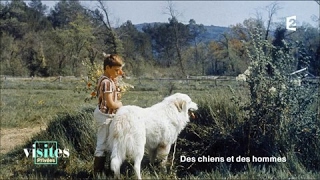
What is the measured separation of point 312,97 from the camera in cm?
520

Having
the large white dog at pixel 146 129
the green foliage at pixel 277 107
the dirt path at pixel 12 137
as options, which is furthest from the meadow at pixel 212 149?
the dirt path at pixel 12 137

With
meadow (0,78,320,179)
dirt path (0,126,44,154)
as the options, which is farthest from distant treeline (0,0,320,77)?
meadow (0,78,320,179)

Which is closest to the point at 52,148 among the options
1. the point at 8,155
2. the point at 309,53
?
the point at 8,155

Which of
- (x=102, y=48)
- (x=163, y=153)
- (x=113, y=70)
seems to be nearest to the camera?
(x=113, y=70)

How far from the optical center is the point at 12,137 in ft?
28.1

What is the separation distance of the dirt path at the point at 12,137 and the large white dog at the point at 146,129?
3.64 meters

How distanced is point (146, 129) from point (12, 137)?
513 cm

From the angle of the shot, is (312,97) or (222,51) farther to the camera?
(222,51)

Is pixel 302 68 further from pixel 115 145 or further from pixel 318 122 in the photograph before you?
pixel 115 145

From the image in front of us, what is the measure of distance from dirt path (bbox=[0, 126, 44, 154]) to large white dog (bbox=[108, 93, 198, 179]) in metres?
3.64

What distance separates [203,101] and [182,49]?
37593 mm

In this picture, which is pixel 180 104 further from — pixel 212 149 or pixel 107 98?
pixel 107 98

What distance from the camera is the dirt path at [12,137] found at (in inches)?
298

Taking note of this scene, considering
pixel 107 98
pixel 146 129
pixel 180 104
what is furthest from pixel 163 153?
pixel 107 98
